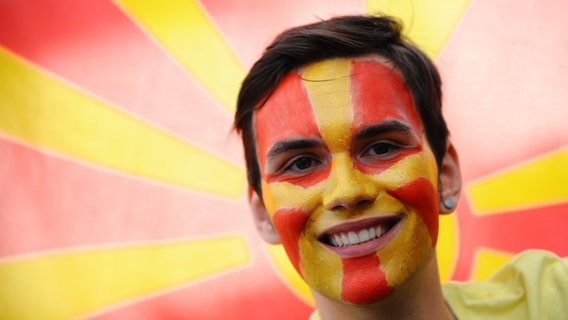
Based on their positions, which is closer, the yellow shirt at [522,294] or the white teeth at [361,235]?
the white teeth at [361,235]

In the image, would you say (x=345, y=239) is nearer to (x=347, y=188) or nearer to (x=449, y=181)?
(x=347, y=188)

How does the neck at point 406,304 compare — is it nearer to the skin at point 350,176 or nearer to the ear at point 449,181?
the skin at point 350,176

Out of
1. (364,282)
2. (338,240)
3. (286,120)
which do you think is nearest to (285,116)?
(286,120)

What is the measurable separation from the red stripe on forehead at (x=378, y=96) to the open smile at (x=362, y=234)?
235mm

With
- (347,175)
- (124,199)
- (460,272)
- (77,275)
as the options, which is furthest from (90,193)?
(460,272)

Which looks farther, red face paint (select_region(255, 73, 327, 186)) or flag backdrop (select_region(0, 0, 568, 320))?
flag backdrop (select_region(0, 0, 568, 320))

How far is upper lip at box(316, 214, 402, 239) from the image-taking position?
1494 millimetres

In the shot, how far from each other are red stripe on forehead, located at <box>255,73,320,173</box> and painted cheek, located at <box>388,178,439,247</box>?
0.82 ft

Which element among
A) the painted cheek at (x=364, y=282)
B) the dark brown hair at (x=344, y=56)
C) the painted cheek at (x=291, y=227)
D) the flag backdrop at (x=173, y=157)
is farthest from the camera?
the flag backdrop at (x=173, y=157)

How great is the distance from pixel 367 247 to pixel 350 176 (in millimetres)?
169

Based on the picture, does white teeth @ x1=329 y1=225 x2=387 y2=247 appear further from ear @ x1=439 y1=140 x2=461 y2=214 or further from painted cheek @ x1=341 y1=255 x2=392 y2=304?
ear @ x1=439 y1=140 x2=461 y2=214

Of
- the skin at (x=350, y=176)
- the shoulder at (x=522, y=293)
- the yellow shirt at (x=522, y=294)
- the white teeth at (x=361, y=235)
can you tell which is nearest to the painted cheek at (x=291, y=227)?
the skin at (x=350, y=176)

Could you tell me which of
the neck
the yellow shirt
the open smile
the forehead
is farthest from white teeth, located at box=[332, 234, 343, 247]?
the yellow shirt

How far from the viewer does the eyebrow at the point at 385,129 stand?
5.12 feet
